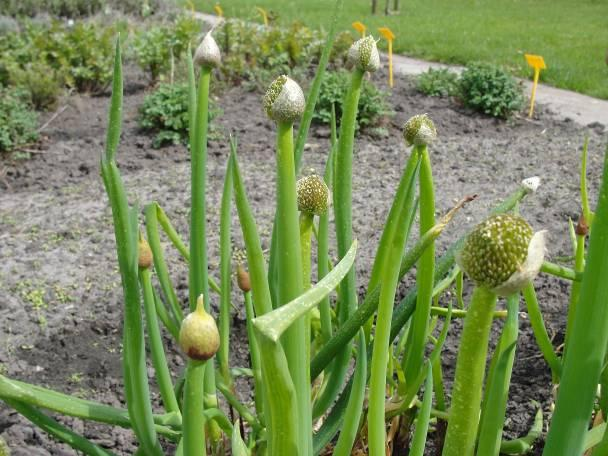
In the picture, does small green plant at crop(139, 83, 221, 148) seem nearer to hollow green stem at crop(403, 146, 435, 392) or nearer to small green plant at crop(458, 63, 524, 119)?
small green plant at crop(458, 63, 524, 119)

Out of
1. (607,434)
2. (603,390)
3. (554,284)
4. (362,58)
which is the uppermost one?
(362,58)

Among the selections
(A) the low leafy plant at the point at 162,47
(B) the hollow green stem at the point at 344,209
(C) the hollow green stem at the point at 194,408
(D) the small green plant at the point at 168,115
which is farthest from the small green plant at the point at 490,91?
(C) the hollow green stem at the point at 194,408

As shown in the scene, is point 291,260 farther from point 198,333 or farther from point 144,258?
point 144,258

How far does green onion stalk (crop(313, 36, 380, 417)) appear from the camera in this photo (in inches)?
39.8

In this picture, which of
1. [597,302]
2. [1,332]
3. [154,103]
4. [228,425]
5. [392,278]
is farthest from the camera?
[154,103]

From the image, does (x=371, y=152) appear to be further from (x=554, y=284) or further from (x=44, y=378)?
(x=44, y=378)


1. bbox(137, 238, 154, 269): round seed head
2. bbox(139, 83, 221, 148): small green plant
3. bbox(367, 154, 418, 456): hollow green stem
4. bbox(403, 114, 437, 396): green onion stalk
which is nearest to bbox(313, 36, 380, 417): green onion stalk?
bbox(403, 114, 437, 396): green onion stalk

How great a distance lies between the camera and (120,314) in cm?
234

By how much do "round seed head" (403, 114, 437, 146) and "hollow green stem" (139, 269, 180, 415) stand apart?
0.43 m

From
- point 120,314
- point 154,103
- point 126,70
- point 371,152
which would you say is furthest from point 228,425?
point 126,70

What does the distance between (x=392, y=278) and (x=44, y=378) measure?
1527 mm

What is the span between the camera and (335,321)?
142cm

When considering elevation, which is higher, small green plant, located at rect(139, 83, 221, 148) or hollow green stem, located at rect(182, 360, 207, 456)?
hollow green stem, located at rect(182, 360, 207, 456)

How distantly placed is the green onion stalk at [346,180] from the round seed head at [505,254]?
46 cm
